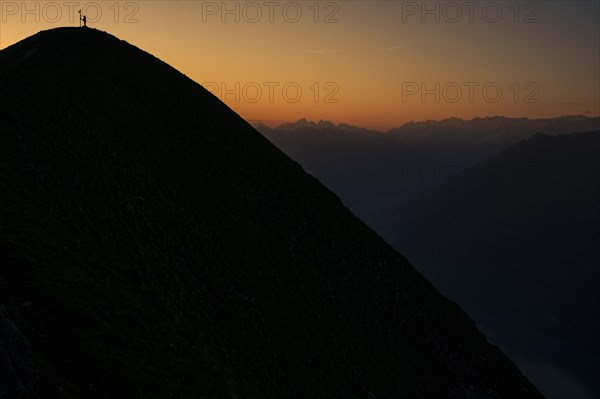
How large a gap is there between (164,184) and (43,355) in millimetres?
31624

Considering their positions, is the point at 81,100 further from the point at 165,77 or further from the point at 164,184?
the point at 165,77

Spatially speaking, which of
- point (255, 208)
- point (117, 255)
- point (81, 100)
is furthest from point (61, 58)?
point (117, 255)

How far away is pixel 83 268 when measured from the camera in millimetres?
19688

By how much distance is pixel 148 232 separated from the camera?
32.2 metres

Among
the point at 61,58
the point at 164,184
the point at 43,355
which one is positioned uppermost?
the point at 61,58

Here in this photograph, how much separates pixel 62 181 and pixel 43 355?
1990cm

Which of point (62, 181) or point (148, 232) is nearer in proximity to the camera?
point (62, 181)

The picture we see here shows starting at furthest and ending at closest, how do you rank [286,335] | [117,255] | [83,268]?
[286,335] → [117,255] → [83,268]

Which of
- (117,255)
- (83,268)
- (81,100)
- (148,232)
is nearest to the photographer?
(83,268)

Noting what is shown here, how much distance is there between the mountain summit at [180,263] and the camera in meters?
16.2

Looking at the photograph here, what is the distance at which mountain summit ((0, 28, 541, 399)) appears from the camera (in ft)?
53.3

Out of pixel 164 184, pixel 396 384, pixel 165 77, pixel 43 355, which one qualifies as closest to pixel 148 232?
pixel 164 184

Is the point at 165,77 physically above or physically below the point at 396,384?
above

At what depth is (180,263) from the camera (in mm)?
32250
